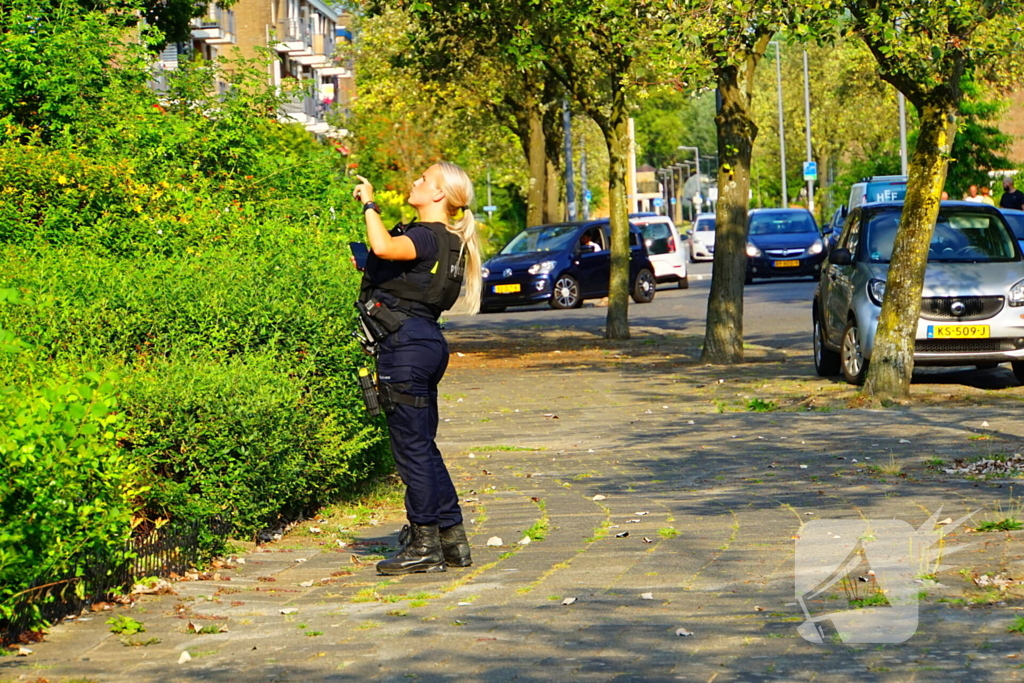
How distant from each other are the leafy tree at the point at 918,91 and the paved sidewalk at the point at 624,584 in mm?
1127

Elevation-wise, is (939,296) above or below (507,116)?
below

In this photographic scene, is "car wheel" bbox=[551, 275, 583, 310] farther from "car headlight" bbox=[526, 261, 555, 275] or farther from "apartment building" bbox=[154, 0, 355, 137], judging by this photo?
"apartment building" bbox=[154, 0, 355, 137]

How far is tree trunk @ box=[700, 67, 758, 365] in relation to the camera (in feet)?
58.4

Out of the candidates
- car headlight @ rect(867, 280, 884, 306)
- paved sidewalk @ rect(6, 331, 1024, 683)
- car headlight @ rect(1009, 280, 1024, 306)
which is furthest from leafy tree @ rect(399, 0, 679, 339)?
paved sidewalk @ rect(6, 331, 1024, 683)

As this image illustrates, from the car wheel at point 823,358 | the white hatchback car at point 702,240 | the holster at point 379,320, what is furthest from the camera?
the white hatchback car at point 702,240

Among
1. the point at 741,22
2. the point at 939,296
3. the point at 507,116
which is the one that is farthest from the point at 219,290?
the point at 507,116

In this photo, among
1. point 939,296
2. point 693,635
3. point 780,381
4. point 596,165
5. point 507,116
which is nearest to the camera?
point 693,635

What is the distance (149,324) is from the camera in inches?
308

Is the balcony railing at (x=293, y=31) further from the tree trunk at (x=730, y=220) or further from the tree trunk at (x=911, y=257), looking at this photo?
the tree trunk at (x=911, y=257)

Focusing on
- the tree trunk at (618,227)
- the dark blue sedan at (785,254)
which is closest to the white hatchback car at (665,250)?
the dark blue sedan at (785,254)

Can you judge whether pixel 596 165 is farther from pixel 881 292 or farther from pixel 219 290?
pixel 219 290

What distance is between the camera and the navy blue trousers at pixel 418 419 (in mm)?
6855

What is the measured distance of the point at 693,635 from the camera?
5.46 m

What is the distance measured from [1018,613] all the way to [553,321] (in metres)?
23.2
